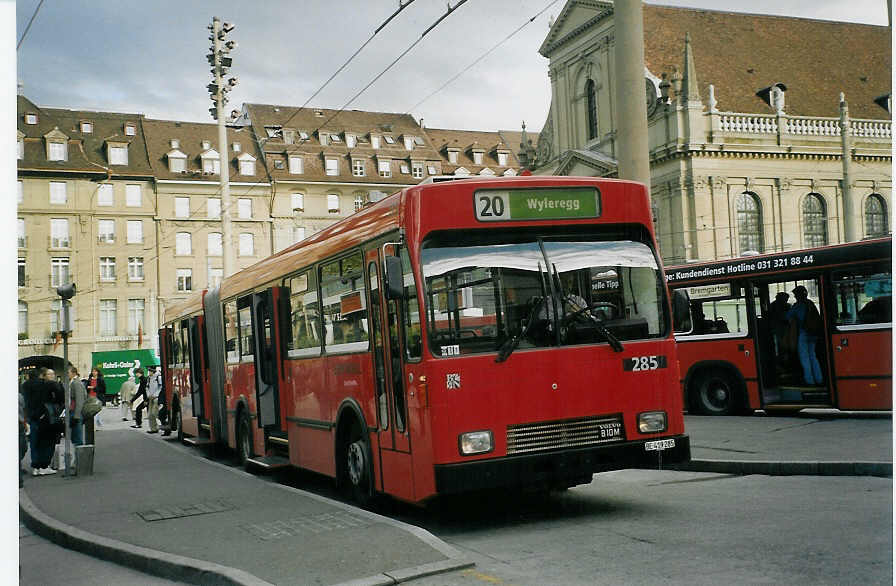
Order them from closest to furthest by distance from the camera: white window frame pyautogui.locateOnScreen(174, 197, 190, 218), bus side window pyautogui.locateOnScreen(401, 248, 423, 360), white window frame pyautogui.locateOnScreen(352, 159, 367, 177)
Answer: bus side window pyautogui.locateOnScreen(401, 248, 423, 360) < white window frame pyautogui.locateOnScreen(174, 197, 190, 218) < white window frame pyautogui.locateOnScreen(352, 159, 367, 177)

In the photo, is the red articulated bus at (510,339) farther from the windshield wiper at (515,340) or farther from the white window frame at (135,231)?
the white window frame at (135,231)

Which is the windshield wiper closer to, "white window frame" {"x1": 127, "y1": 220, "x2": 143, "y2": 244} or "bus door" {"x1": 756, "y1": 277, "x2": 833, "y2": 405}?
"bus door" {"x1": 756, "y1": 277, "x2": 833, "y2": 405}

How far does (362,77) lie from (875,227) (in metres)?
20.6

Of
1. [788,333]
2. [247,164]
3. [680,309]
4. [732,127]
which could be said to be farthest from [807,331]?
[247,164]

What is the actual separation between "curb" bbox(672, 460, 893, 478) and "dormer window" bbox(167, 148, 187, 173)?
37.1m

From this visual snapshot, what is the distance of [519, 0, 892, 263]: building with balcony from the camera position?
4531cm

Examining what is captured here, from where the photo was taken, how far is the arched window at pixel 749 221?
4600 cm

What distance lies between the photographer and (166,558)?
26.1ft

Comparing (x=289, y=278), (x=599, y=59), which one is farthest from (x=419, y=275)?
(x=599, y=59)

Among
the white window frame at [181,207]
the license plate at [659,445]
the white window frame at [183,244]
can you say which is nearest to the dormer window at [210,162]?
the white window frame at [181,207]

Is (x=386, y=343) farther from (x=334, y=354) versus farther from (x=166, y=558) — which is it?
(x=166, y=558)

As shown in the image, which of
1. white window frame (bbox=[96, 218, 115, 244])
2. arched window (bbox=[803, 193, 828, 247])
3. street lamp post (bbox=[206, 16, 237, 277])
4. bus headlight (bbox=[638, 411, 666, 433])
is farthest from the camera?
arched window (bbox=[803, 193, 828, 247])

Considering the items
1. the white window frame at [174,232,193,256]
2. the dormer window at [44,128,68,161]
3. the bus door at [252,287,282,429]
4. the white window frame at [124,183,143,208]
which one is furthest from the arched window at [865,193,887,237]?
the white window frame at [174,232,193,256]

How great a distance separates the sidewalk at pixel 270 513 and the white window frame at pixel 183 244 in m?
34.1
